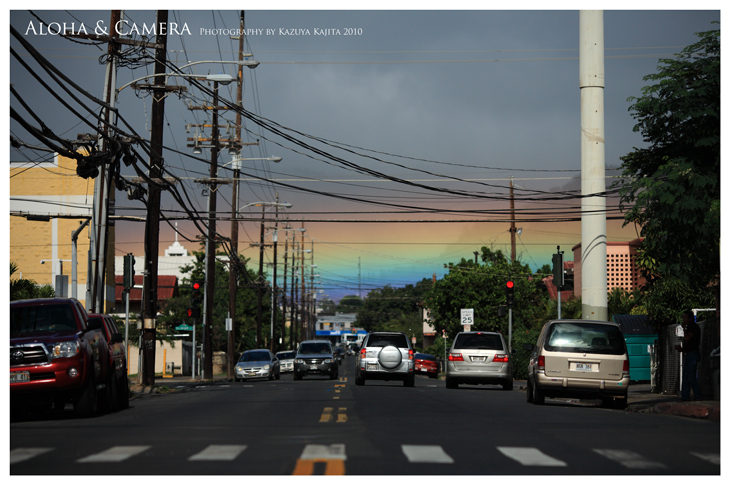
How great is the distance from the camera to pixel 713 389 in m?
19.2

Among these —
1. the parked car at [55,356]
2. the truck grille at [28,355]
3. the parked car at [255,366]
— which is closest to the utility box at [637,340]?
the parked car at [255,366]

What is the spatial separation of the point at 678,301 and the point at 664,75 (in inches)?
437

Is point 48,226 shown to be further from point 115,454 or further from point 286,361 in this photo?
point 115,454

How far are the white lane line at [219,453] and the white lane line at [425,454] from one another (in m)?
1.72

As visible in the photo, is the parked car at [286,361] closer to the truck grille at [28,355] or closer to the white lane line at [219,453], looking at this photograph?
the truck grille at [28,355]

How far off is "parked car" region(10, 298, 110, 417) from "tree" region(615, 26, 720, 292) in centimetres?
1024

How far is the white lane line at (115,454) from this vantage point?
844 cm

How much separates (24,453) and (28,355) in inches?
225

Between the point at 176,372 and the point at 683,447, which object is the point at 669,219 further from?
the point at 176,372

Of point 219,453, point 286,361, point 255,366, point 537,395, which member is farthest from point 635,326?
point 286,361

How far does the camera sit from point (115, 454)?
8875 mm
